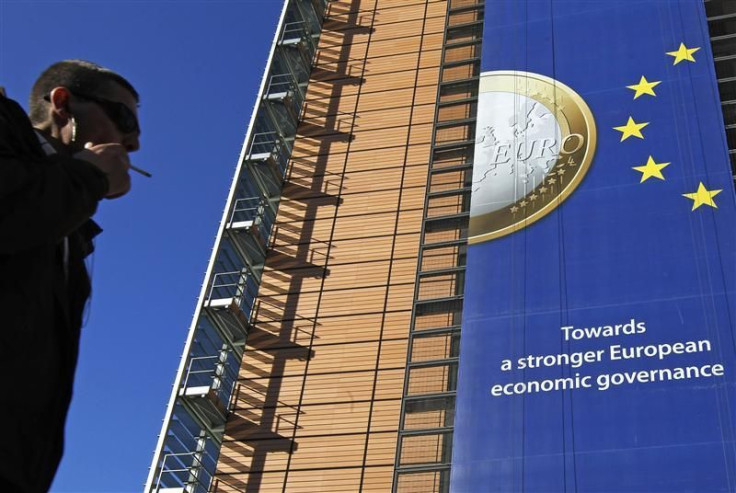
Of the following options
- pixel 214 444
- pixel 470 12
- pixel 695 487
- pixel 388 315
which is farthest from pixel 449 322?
pixel 470 12

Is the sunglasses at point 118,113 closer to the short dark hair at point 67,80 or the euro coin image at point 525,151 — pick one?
the short dark hair at point 67,80

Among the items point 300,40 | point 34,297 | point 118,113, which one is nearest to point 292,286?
point 300,40

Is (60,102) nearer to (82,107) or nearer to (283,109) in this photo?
(82,107)

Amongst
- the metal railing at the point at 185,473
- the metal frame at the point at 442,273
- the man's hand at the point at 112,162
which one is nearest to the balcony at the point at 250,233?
the metal frame at the point at 442,273

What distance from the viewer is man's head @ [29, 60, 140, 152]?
173 centimetres

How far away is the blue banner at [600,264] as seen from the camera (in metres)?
15.1

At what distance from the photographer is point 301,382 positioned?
20.6 m

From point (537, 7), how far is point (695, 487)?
489 inches

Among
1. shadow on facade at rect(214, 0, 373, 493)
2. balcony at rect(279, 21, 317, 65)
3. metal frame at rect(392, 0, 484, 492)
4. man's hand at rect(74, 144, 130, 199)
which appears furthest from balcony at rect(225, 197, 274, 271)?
man's hand at rect(74, 144, 130, 199)

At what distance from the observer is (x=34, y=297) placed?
152 centimetres

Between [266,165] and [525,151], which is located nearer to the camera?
[525,151]

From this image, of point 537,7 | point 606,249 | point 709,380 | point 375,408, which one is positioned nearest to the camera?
point 709,380

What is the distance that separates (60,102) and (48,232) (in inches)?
13.8

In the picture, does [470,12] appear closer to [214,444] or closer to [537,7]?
[537,7]
